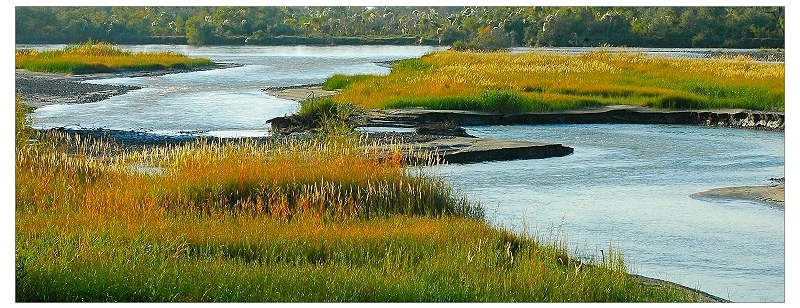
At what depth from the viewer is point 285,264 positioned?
10391 millimetres

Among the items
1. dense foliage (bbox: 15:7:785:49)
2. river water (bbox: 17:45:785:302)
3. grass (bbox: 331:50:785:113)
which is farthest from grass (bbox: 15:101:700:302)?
dense foliage (bbox: 15:7:785:49)

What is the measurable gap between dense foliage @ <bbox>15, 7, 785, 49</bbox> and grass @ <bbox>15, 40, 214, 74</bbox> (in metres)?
6.64

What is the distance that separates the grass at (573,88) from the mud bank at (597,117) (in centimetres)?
95

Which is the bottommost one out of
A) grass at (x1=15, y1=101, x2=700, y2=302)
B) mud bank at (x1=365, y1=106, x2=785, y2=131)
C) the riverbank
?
mud bank at (x1=365, y1=106, x2=785, y2=131)

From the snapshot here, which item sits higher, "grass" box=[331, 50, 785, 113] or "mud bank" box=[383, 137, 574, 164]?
"mud bank" box=[383, 137, 574, 164]

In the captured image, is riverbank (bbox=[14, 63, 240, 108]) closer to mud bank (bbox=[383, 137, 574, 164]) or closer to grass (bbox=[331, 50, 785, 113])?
grass (bbox=[331, 50, 785, 113])

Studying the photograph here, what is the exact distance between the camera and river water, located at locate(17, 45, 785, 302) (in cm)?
1318

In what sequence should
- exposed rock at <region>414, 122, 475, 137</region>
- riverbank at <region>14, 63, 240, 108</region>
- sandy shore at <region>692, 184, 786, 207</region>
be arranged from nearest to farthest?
sandy shore at <region>692, 184, 786, 207</region>
exposed rock at <region>414, 122, 475, 137</region>
riverbank at <region>14, 63, 240, 108</region>

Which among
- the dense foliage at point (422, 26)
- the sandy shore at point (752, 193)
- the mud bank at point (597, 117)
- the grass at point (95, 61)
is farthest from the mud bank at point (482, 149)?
the dense foliage at point (422, 26)

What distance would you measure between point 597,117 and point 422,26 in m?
79.4

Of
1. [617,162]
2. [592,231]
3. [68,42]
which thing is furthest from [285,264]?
[68,42]

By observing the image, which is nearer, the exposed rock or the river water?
the river water

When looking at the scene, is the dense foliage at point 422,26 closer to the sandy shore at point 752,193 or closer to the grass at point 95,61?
the grass at point 95,61

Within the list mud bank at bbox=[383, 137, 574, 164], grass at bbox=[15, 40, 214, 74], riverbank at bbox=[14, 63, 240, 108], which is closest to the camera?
mud bank at bbox=[383, 137, 574, 164]
